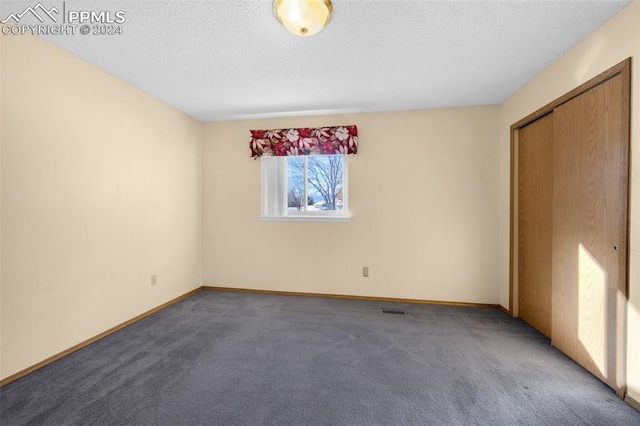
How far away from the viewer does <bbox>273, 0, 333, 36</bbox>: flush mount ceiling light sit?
1484mm

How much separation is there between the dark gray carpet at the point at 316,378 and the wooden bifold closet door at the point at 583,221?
0.23m

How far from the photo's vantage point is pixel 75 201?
2113 mm

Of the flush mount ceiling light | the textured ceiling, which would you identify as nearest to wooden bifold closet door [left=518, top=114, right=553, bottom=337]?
the textured ceiling

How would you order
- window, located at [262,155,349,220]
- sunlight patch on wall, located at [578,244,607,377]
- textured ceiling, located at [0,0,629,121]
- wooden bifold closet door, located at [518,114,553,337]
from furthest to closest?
1. window, located at [262,155,349,220]
2. wooden bifold closet door, located at [518,114,553,337]
3. sunlight patch on wall, located at [578,244,607,377]
4. textured ceiling, located at [0,0,629,121]

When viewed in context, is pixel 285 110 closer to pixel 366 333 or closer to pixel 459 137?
pixel 459 137

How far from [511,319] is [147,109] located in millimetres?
4405

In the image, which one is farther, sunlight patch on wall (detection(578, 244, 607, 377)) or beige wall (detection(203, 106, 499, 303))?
beige wall (detection(203, 106, 499, 303))

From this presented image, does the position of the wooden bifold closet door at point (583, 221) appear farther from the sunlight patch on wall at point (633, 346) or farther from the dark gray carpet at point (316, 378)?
the dark gray carpet at point (316, 378)

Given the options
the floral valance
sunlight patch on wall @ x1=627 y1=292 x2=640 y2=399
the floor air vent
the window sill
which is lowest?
the floor air vent

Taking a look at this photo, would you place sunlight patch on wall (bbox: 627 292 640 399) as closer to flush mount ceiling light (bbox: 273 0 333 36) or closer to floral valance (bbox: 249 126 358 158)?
flush mount ceiling light (bbox: 273 0 333 36)

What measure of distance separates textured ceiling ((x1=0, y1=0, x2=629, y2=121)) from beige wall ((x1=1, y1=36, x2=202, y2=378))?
9.4 inches

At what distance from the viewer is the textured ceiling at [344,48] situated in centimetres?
161

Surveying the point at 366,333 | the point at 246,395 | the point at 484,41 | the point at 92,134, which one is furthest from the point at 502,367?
the point at 92,134

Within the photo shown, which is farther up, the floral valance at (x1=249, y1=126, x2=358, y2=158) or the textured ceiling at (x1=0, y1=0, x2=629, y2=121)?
the textured ceiling at (x1=0, y1=0, x2=629, y2=121)
